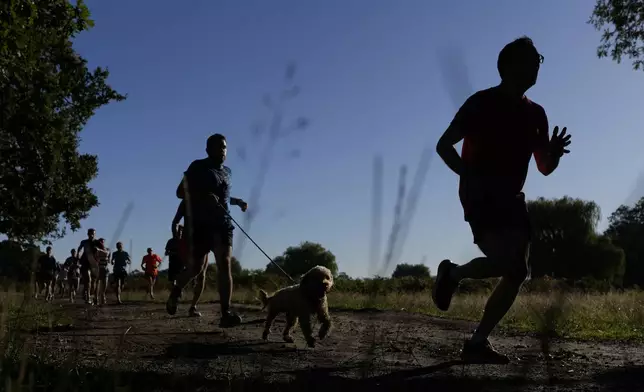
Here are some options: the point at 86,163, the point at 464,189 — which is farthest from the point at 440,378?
the point at 86,163

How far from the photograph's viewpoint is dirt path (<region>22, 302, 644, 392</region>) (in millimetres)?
3359

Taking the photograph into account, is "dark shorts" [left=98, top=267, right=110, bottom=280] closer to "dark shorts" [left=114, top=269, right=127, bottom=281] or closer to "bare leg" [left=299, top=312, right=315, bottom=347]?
"dark shorts" [left=114, top=269, right=127, bottom=281]

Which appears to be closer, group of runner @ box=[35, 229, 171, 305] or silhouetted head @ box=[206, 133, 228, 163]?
silhouetted head @ box=[206, 133, 228, 163]

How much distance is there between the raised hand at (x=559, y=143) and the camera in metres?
4.30

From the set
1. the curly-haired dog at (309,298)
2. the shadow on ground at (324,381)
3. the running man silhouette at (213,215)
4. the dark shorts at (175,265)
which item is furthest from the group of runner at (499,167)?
the dark shorts at (175,265)

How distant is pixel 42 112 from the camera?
5734 millimetres

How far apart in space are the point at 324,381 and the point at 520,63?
231 centimetres

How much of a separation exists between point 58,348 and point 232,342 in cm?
151

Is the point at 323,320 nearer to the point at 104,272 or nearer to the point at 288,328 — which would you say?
the point at 288,328

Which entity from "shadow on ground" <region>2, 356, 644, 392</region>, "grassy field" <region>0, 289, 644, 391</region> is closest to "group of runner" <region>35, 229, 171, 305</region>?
"grassy field" <region>0, 289, 644, 391</region>

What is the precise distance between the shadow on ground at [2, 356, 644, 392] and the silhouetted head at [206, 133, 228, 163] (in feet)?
11.6

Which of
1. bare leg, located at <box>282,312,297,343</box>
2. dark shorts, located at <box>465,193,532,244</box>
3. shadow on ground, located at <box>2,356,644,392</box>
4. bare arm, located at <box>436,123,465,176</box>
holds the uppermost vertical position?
bare arm, located at <box>436,123,465,176</box>

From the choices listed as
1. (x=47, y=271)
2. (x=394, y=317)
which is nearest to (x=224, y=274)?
(x=394, y=317)

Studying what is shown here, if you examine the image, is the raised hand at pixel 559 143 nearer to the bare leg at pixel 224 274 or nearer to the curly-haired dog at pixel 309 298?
the curly-haired dog at pixel 309 298
